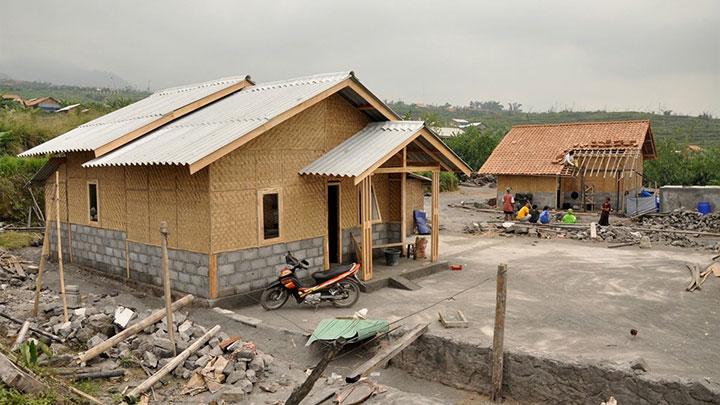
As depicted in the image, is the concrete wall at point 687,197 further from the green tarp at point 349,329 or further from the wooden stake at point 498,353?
the green tarp at point 349,329

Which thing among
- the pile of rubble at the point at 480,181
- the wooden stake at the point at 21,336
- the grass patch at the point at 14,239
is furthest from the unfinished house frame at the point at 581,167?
the wooden stake at the point at 21,336

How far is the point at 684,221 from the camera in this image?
23.8 meters

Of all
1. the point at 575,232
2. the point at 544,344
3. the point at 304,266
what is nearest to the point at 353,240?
the point at 304,266

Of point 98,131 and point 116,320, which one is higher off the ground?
point 98,131

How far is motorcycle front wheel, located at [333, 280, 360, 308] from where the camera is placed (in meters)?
11.9

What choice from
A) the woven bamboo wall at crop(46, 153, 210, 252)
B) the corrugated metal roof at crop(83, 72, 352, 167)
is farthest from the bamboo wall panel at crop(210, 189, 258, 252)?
the corrugated metal roof at crop(83, 72, 352, 167)

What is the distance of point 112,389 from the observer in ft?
26.2

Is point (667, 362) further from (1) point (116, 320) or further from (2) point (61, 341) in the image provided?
(2) point (61, 341)

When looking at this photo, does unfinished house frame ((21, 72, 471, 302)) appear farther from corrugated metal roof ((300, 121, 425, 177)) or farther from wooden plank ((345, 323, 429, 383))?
wooden plank ((345, 323, 429, 383))

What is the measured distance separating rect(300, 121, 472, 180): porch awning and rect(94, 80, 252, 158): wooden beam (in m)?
4.61

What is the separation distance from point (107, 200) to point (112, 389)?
775cm

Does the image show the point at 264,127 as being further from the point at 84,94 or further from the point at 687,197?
the point at 84,94

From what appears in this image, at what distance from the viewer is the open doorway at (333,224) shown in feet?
47.9

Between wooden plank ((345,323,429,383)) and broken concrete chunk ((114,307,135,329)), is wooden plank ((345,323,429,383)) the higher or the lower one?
the lower one
